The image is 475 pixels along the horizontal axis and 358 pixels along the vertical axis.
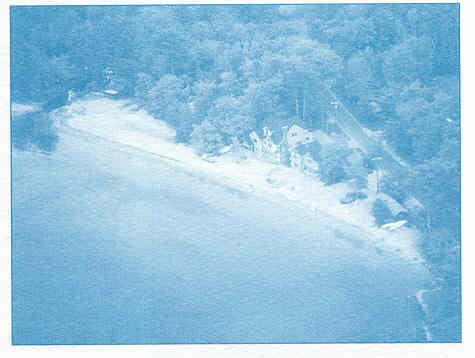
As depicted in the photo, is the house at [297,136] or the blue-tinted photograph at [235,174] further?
the house at [297,136]

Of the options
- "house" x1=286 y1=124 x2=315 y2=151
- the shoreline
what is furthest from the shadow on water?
"house" x1=286 y1=124 x2=315 y2=151

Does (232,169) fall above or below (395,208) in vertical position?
above

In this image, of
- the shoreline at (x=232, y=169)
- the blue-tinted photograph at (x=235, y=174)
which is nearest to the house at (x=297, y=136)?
the blue-tinted photograph at (x=235, y=174)

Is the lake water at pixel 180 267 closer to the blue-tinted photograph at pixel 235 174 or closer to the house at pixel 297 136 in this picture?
the blue-tinted photograph at pixel 235 174

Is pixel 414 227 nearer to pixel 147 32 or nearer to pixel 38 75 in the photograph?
pixel 147 32

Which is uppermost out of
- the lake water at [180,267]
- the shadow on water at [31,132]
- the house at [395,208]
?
the shadow on water at [31,132]

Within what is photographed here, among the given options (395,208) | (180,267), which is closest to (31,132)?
(180,267)

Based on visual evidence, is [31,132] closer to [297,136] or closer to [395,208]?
[297,136]
